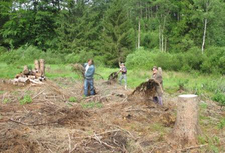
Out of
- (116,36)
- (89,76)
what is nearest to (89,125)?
(89,76)

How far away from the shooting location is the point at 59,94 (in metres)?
9.32

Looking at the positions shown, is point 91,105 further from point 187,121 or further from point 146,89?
point 187,121

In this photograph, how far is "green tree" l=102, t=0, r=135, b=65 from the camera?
32188 millimetres

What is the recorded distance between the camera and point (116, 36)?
3306 centimetres

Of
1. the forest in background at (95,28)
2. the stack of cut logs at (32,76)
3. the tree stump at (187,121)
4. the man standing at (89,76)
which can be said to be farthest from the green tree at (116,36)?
the tree stump at (187,121)

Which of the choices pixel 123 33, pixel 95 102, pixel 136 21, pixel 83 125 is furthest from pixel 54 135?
pixel 136 21

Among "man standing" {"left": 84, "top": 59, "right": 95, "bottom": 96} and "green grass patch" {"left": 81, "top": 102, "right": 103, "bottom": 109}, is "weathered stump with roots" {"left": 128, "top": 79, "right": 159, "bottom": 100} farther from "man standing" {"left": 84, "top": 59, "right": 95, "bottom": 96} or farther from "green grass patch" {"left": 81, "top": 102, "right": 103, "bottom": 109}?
"man standing" {"left": 84, "top": 59, "right": 95, "bottom": 96}

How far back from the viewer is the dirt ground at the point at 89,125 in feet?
16.4

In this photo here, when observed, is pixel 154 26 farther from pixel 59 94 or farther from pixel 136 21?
pixel 59 94

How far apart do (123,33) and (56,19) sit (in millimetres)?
10880

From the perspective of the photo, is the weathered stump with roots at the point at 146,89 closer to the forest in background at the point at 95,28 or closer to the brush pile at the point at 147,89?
the brush pile at the point at 147,89

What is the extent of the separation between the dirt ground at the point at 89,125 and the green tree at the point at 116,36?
2319 cm

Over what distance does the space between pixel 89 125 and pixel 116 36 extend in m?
27.7

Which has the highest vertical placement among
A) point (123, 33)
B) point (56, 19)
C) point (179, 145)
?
point (56, 19)
